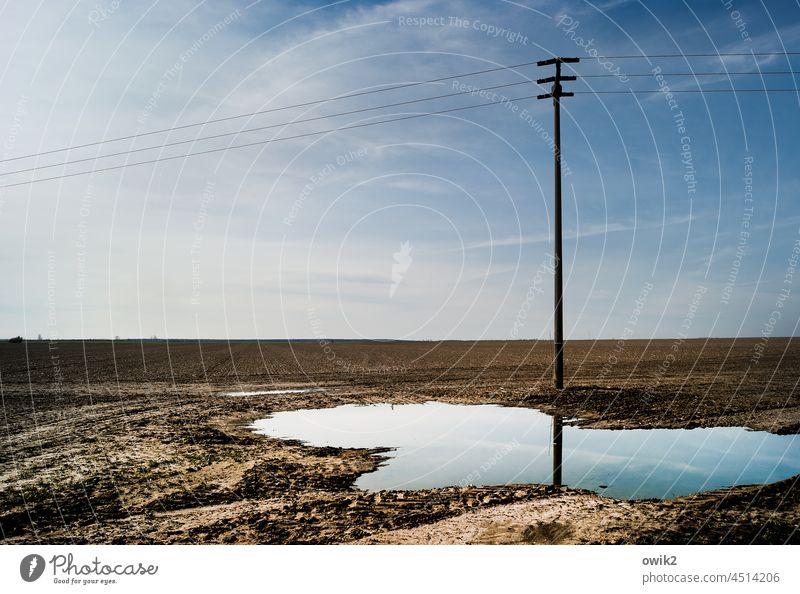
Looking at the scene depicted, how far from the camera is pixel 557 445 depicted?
1405 centimetres

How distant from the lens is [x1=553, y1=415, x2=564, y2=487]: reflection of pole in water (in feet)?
36.0

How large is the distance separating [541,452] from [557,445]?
0.99m

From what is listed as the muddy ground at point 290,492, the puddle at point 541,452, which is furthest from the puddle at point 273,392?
the puddle at point 541,452

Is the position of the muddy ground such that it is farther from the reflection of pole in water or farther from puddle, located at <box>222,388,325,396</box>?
puddle, located at <box>222,388,325,396</box>

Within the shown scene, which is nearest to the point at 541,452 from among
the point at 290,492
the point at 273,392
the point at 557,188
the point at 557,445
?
the point at 557,445

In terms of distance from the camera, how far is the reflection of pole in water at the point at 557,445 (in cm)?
1098

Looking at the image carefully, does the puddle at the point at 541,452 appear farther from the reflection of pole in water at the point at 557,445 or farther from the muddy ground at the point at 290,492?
the muddy ground at the point at 290,492

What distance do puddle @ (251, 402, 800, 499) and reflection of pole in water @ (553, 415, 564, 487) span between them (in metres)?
0.10

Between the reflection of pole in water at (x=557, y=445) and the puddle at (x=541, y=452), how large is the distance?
0.33 ft

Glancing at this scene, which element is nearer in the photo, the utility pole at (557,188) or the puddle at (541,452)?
the puddle at (541,452)

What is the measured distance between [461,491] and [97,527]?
5978 millimetres

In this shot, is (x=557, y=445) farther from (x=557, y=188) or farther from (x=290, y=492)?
(x=557, y=188)

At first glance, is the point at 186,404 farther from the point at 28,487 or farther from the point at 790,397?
the point at 790,397

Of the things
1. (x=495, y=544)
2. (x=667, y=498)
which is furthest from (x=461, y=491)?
(x=667, y=498)
